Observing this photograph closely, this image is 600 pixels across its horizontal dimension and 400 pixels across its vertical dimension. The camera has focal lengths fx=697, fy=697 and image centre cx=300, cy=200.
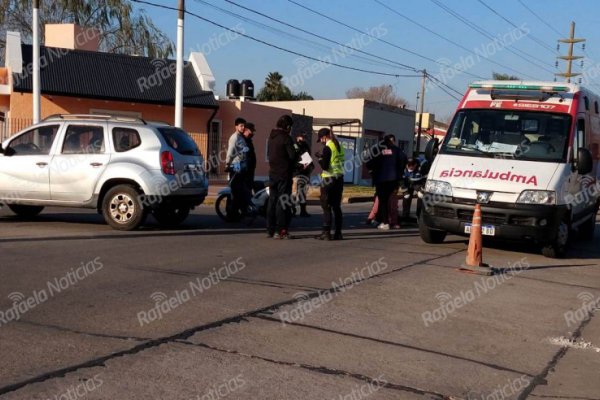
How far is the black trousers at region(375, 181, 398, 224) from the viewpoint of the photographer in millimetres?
13617

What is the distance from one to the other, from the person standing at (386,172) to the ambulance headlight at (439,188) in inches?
107

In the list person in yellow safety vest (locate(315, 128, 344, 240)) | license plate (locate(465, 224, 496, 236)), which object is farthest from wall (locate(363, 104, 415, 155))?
license plate (locate(465, 224, 496, 236))

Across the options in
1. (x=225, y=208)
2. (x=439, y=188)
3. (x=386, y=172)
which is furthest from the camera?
(x=225, y=208)

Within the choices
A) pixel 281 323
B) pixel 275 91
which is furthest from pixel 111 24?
pixel 281 323

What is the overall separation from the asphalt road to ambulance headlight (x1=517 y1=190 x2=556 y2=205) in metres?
0.94

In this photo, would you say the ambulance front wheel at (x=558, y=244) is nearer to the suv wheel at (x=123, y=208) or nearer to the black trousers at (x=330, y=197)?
the black trousers at (x=330, y=197)

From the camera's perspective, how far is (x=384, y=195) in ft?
45.0

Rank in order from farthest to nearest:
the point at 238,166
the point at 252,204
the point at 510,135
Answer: the point at 252,204 < the point at 238,166 < the point at 510,135

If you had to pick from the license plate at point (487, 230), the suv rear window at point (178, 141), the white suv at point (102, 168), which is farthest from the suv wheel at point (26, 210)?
the license plate at point (487, 230)

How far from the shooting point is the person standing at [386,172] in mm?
13602

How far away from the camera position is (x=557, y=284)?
8844 millimetres

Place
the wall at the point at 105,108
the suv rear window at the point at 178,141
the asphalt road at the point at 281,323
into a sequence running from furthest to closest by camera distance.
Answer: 1. the wall at the point at 105,108
2. the suv rear window at the point at 178,141
3. the asphalt road at the point at 281,323

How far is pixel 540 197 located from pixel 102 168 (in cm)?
688

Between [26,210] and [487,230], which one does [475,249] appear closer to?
[487,230]
